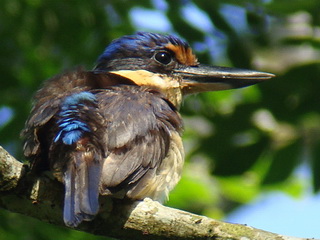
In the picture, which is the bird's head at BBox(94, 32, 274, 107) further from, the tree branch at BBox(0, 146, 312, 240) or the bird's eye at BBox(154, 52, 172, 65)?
the tree branch at BBox(0, 146, 312, 240)

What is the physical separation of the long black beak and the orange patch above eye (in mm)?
69

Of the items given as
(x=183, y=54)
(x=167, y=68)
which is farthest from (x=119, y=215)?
(x=183, y=54)

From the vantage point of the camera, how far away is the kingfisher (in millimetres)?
3602

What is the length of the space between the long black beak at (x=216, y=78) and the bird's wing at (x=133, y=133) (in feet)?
2.48

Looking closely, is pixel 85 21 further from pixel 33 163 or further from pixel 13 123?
pixel 33 163

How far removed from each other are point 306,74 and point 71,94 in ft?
6.81

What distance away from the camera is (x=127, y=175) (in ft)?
12.3

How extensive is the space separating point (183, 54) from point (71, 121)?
5.31 ft

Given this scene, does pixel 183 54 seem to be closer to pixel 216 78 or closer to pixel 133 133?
pixel 216 78

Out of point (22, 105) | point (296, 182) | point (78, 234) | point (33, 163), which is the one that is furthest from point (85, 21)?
point (296, 182)

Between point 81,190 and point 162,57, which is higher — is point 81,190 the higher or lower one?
the lower one

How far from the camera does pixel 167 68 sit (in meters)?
5.11

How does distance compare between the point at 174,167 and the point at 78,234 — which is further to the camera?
the point at 78,234

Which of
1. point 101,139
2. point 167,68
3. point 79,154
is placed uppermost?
point 167,68
